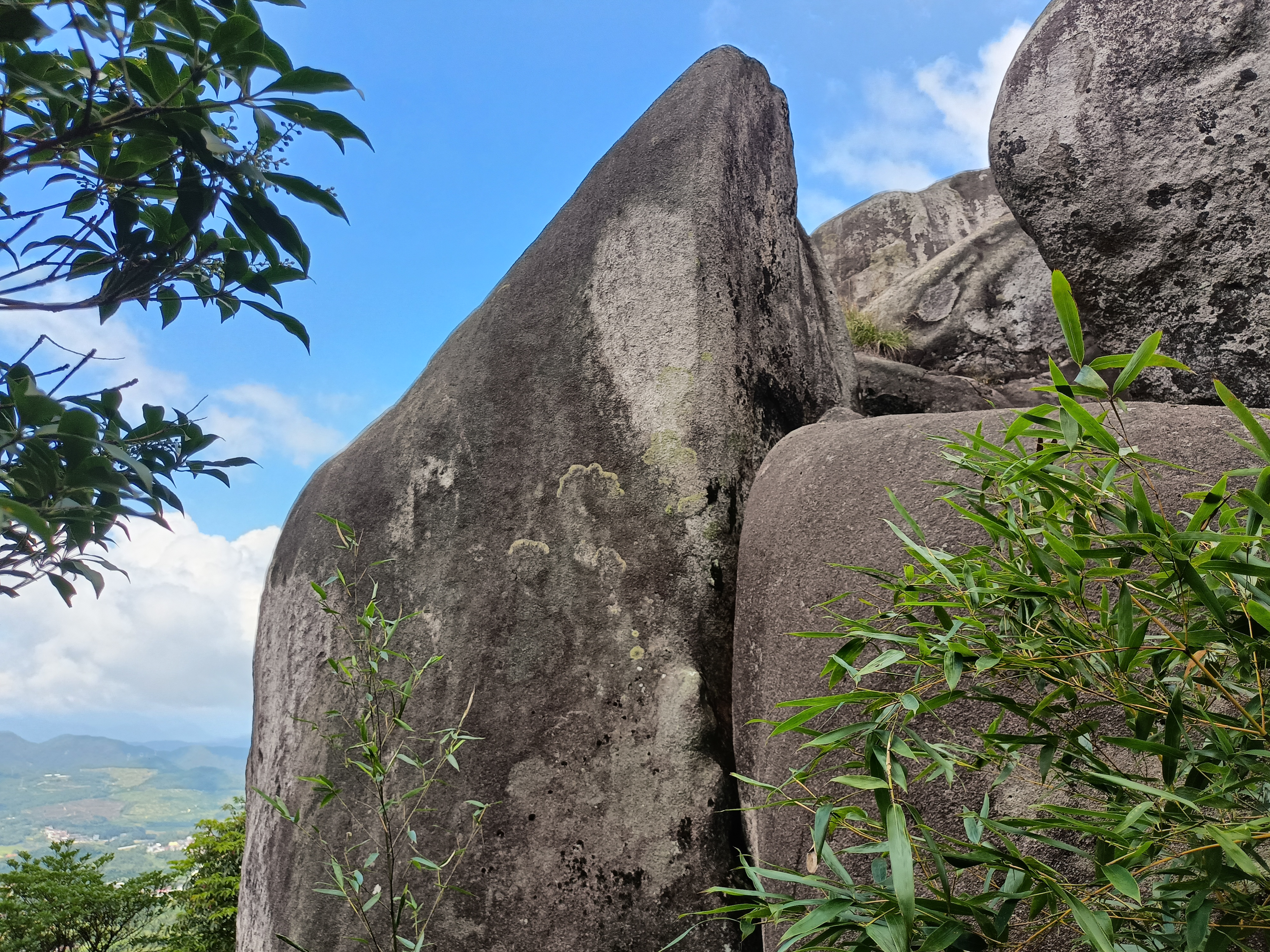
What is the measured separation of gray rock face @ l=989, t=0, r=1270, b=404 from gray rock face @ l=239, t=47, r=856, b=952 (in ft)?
3.93

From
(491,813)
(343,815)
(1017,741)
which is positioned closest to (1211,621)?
(1017,741)

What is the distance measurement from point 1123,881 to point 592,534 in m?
2.40

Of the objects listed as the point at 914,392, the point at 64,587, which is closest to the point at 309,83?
the point at 64,587

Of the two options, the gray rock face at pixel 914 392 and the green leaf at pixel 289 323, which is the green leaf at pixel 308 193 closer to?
the green leaf at pixel 289 323

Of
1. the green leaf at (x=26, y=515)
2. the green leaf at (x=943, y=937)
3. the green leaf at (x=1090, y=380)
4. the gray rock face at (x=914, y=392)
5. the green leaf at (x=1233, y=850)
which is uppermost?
the gray rock face at (x=914, y=392)

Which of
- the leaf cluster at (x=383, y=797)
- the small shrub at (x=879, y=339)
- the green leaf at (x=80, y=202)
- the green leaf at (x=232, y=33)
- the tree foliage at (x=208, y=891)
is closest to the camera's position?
the green leaf at (x=232, y=33)

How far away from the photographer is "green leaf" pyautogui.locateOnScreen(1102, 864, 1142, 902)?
1082mm

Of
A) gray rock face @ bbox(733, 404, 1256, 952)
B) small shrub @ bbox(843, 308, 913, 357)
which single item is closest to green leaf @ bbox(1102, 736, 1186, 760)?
gray rock face @ bbox(733, 404, 1256, 952)

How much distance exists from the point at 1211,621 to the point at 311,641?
3.39 m

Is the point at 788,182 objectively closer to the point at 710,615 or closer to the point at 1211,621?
the point at 710,615

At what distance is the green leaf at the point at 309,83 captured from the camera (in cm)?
172

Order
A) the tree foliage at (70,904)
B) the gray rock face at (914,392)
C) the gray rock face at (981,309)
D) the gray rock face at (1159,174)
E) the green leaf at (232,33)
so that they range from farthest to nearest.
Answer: the tree foliage at (70,904) → the gray rock face at (981,309) → the gray rock face at (914,392) → the gray rock face at (1159,174) → the green leaf at (232,33)

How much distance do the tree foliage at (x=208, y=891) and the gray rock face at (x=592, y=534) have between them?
4056mm

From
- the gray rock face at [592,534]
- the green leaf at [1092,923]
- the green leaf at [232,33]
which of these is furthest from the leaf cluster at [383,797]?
the green leaf at [1092,923]
